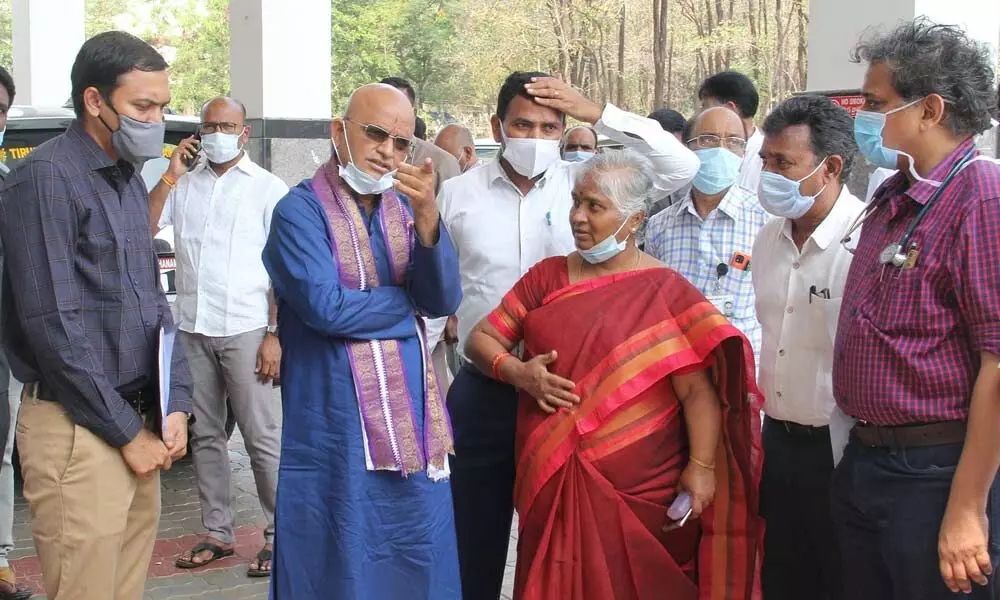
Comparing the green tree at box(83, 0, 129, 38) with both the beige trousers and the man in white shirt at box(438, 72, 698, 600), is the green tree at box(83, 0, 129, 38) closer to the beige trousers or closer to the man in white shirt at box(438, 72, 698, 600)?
the man in white shirt at box(438, 72, 698, 600)

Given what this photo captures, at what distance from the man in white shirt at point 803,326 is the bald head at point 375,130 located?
1193mm

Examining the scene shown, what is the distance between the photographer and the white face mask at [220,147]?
16.9ft

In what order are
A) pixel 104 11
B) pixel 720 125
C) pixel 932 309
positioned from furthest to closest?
pixel 104 11
pixel 720 125
pixel 932 309

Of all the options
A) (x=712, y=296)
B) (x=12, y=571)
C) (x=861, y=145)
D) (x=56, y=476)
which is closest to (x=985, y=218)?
(x=861, y=145)

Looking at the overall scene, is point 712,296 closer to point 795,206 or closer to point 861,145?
point 795,206

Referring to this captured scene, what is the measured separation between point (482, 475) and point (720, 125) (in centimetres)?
172

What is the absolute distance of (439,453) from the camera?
133 inches

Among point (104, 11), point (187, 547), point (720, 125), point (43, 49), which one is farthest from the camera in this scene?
point (104, 11)

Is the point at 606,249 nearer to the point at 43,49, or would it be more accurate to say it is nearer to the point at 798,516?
the point at 798,516

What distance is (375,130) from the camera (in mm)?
3283

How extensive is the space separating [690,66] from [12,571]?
78.7 feet

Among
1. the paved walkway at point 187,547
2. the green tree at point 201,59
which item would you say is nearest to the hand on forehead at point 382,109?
the paved walkway at point 187,547

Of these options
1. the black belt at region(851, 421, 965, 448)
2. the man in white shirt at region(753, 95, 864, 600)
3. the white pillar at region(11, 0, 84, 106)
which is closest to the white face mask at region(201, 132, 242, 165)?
the man in white shirt at region(753, 95, 864, 600)

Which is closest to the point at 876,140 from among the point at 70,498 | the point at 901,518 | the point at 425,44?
the point at 901,518
